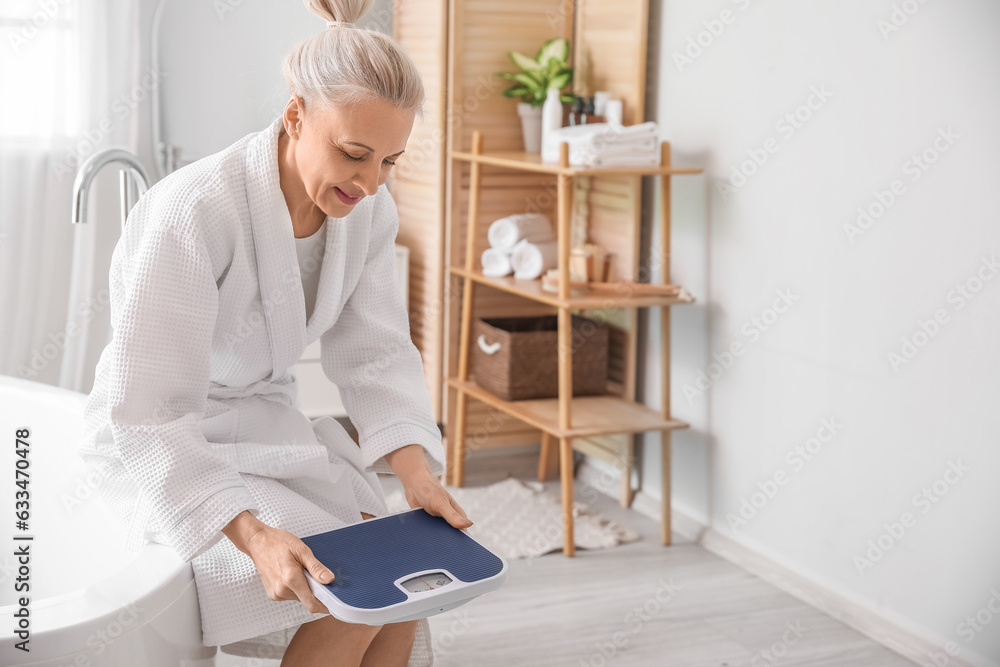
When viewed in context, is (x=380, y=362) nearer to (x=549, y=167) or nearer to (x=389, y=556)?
(x=389, y=556)

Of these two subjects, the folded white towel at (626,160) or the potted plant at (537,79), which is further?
the potted plant at (537,79)

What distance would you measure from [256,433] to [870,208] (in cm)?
136

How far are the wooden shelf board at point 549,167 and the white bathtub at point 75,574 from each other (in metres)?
1.27

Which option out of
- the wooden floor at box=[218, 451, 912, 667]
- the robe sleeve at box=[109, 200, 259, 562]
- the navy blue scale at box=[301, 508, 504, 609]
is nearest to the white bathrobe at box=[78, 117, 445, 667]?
the robe sleeve at box=[109, 200, 259, 562]

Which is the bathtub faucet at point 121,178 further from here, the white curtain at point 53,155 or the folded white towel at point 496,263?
the folded white towel at point 496,263

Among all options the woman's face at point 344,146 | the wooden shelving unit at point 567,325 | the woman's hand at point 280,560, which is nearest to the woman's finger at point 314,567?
the woman's hand at point 280,560

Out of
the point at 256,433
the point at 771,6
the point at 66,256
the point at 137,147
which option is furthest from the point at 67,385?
the point at 771,6

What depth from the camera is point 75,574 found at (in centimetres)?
164

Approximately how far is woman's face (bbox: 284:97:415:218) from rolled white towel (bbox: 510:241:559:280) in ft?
4.81

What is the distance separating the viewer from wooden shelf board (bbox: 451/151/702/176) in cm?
249

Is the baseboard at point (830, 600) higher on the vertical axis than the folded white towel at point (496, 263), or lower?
lower

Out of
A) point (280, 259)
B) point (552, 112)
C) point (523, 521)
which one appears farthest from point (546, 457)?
point (280, 259)

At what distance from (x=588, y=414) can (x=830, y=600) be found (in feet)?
2.58

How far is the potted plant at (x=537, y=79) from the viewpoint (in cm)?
291
